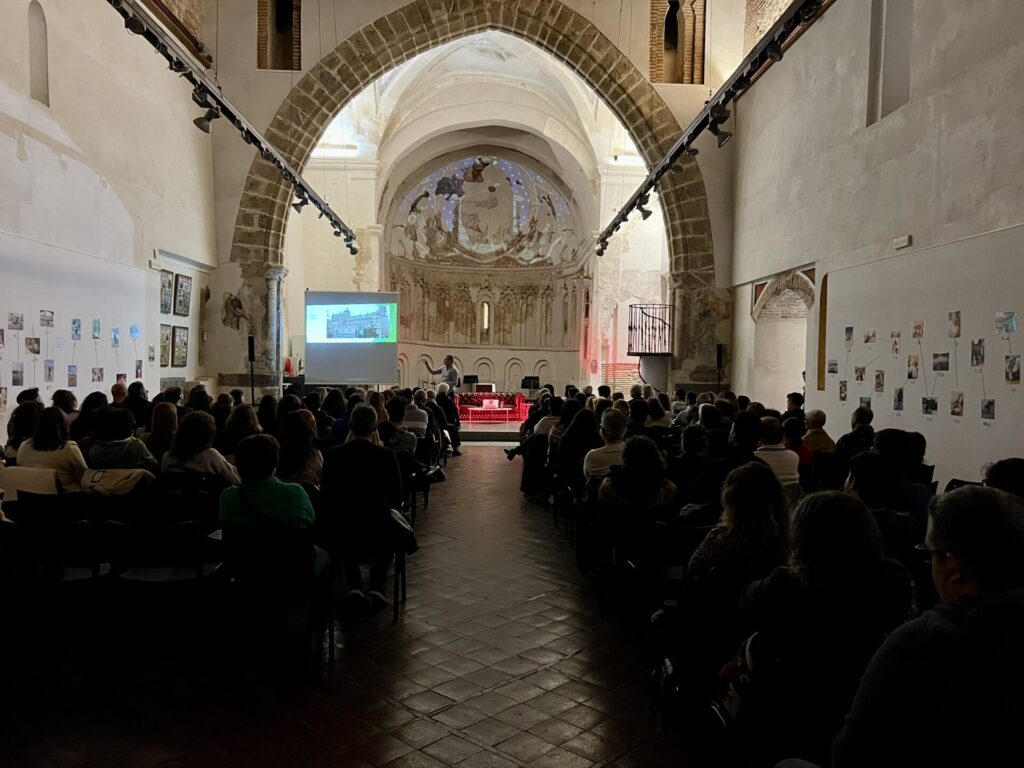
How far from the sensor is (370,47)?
1373 centimetres

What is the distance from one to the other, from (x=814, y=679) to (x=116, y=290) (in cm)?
991

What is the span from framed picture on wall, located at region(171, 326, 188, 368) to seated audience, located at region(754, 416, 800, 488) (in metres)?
10.1

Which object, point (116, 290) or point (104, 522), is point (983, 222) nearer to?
point (104, 522)

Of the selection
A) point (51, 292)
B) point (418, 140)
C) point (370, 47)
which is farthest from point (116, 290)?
point (418, 140)

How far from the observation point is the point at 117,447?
167 inches

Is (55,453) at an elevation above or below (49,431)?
below

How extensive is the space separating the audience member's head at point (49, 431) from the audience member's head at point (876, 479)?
4048mm

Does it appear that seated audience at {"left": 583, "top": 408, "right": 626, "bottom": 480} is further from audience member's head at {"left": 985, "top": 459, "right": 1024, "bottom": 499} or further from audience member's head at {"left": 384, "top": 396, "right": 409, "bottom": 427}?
audience member's head at {"left": 985, "top": 459, "right": 1024, "bottom": 499}

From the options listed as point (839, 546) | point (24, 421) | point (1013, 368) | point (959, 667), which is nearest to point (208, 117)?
point (24, 421)

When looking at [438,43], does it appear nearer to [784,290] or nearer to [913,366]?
[784,290]

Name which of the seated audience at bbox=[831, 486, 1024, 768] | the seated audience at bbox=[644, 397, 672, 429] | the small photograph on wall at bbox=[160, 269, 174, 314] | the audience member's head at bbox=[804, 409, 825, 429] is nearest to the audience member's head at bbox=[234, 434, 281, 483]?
the seated audience at bbox=[831, 486, 1024, 768]

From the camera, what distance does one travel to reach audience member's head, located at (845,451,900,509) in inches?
125

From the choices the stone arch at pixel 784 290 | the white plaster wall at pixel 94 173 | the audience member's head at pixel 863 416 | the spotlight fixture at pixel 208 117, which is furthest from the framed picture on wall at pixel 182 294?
the audience member's head at pixel 863 416

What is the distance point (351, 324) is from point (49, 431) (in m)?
10.4
